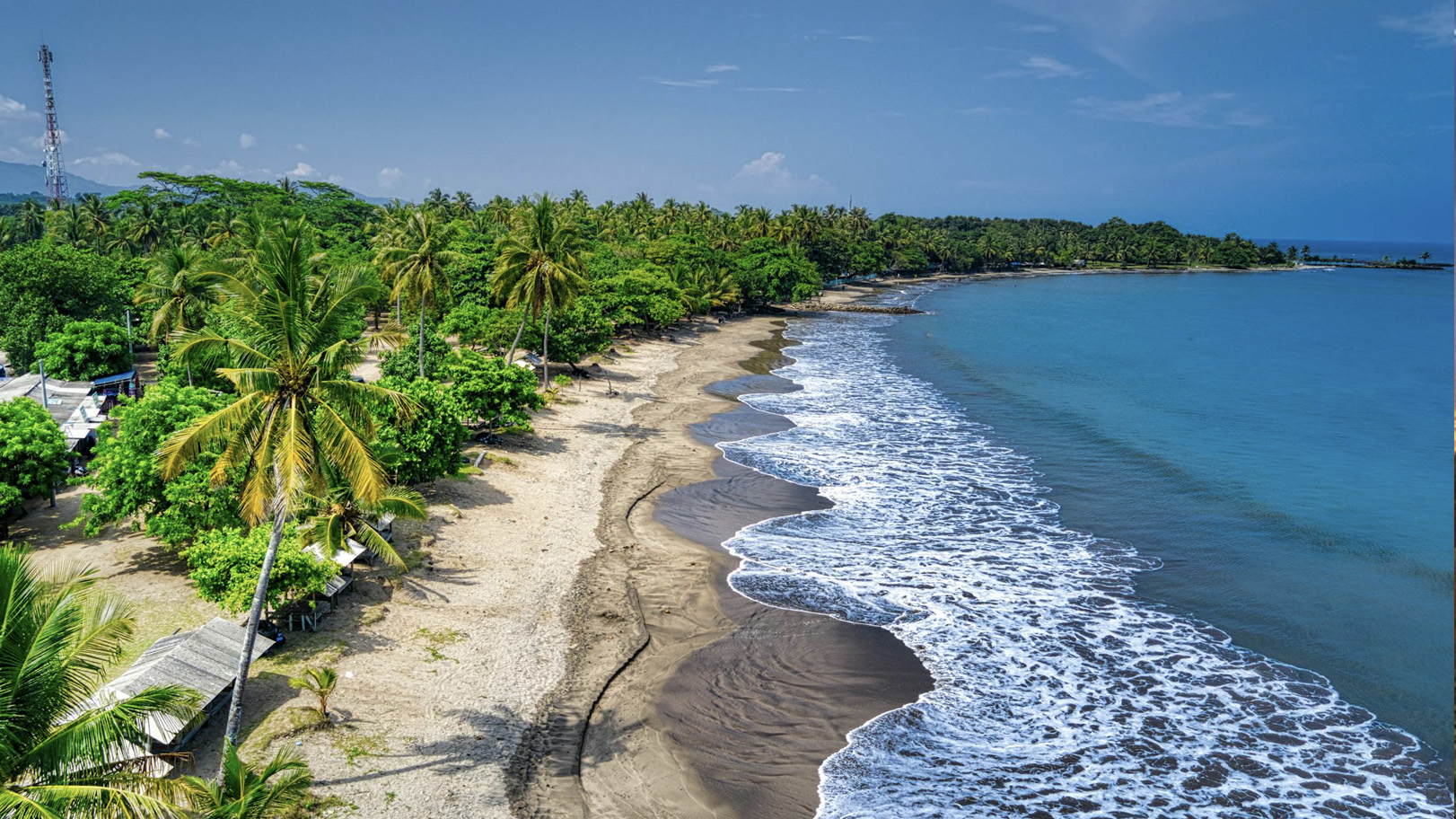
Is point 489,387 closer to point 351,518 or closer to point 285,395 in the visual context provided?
point 351,518

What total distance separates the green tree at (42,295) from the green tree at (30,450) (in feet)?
67.6

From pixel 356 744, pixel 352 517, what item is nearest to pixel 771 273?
pixel 352 517

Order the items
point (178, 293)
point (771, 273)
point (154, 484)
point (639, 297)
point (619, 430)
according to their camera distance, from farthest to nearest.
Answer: point (771, 273) < point (639, 297) < point (619, 430) < point (178, 293) < point (154, 484)

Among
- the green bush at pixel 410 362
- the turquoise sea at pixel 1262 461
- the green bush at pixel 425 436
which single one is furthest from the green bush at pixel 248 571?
the turquoise sea at pixel 1262 461

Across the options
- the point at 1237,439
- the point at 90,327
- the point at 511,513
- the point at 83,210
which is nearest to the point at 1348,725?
the point at 511,513

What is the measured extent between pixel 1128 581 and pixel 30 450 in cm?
3255

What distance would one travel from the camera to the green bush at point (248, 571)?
1870cm

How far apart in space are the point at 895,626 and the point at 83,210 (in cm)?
9141

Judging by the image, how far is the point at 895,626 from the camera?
22719 millimetres

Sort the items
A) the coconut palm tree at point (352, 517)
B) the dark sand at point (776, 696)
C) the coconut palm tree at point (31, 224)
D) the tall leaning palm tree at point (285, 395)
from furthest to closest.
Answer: the coconut palm tree at point (31, 224)
the coconut palm tree at point (352, 517)
the dark sand at point (776, 696)
the tall leaning palm tree at point (285, 395)

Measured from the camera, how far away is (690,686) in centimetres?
1962

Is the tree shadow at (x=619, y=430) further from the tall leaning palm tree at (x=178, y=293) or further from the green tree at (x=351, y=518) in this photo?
the tall leaning palm tree at (x=178, y=293)

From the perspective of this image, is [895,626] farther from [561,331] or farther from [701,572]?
[561,331]

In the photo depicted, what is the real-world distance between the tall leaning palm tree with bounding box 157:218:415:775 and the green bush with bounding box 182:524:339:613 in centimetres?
429
